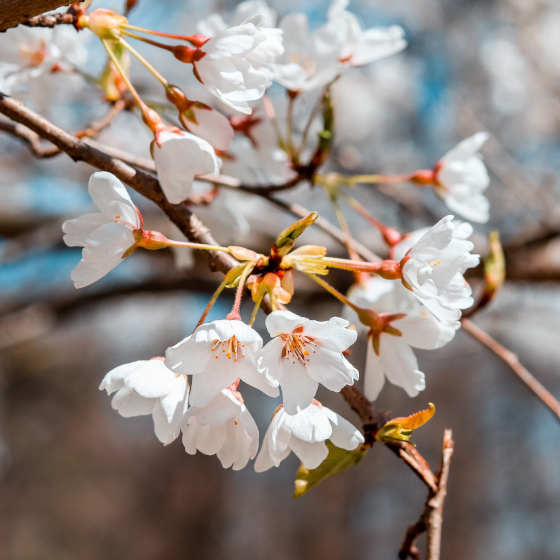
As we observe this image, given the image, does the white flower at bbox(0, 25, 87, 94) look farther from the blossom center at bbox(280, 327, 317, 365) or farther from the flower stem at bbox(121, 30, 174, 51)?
the blossom center at bbox(280, 327, 317, 365)

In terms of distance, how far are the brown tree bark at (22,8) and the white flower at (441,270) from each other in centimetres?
41

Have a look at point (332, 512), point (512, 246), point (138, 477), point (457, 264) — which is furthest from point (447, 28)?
point (138, 477)

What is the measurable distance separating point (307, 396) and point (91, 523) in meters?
6.15

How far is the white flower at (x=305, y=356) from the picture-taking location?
41 cm

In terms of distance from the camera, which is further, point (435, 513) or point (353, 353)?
point (353, 353)

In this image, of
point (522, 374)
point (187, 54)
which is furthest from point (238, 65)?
point (522, 374)

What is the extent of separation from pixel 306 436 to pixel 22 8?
48 centimetres

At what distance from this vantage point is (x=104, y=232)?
442 millimetres

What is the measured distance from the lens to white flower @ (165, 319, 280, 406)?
0.42 meters

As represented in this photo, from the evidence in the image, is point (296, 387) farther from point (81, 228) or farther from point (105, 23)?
point (105, 23)

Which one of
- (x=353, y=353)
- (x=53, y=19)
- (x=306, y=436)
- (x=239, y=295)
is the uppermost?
(x=53, y=19)

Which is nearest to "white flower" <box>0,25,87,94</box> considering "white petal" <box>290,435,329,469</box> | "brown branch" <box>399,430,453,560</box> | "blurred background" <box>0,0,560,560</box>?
"blurred background" <box>0,0,560,560</box>

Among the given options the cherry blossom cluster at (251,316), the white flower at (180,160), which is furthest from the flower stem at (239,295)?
the white flower at (180,160)

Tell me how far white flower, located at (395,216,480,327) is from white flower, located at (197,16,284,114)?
0.24 meters
